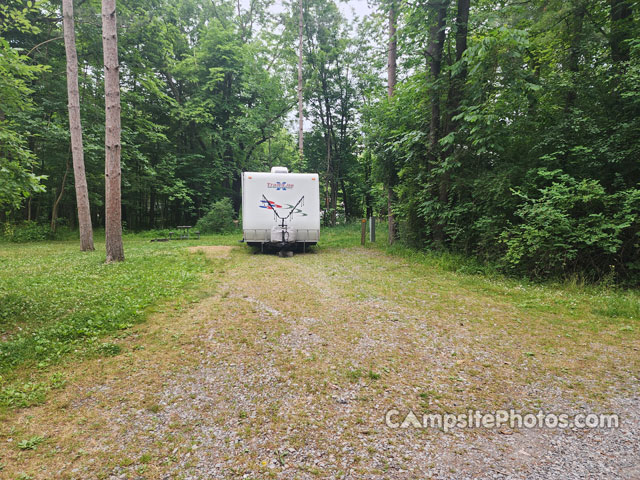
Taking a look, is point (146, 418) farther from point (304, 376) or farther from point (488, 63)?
point (488, 63)

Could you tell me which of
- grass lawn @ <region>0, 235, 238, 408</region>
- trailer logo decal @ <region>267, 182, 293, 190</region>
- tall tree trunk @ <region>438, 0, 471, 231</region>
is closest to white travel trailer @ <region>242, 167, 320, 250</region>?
trailer logo decal @ <region>267, 182, 293, 190</region>

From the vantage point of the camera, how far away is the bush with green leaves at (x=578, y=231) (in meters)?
5.55

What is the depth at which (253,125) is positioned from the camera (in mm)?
21141

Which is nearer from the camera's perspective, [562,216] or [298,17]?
[562,216]

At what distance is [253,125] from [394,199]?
43.1ft

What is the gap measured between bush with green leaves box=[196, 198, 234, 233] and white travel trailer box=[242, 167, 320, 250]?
9.05 metres

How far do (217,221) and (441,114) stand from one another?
14.3m

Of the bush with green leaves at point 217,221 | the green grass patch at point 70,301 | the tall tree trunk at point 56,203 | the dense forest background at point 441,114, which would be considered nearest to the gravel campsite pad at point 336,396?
the green grass patch at point 70,301

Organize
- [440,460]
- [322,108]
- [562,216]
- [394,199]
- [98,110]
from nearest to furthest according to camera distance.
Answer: [440,460], [562,216], [394,199], [98,110], [322,108]

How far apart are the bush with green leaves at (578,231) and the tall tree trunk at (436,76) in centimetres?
297

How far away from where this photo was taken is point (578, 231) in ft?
19.1

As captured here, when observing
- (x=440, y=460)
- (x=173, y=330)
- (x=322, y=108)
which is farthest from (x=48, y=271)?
(x=322, y=108)

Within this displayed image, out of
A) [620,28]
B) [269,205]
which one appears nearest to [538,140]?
[620,28]

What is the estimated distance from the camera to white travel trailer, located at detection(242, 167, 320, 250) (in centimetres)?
1047
